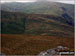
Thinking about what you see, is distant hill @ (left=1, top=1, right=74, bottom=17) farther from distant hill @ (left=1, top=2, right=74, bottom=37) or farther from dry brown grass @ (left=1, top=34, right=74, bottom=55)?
dry brown grass @ (left=1, top=34, right=74, bottom=55)

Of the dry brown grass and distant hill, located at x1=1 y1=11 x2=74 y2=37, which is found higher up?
distant hill, located at x1=1 y1=11 x2=74 y2=37

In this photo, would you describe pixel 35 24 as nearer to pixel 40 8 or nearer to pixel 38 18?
pixel 38 18

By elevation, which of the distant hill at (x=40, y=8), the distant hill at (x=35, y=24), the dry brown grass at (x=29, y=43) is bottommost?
the dry brown grass at (x=29, y=43)

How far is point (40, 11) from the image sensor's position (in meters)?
10.6

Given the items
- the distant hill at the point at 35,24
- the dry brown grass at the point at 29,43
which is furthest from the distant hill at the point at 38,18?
the dry brown grass at the point at 29,43

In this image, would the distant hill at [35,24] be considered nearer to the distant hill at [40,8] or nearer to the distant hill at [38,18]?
the distant hill at [38,18]

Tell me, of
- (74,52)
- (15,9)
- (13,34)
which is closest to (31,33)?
(13,34)

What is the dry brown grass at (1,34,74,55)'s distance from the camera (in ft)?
31.6

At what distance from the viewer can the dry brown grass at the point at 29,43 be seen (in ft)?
31.6

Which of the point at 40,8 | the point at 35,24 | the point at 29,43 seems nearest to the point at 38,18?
the point at 35,24

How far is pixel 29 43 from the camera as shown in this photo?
32.1 ft

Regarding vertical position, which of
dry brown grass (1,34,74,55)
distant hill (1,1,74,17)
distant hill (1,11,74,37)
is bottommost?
dry brown grass (1,34,74,55)

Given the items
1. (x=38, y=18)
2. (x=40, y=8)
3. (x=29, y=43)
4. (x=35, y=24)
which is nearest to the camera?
(x=29, y=43)

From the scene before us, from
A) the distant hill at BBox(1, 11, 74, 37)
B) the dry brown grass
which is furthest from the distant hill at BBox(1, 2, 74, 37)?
the dry brown grass
